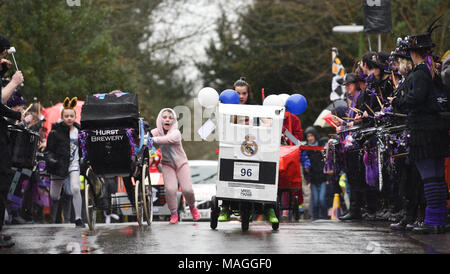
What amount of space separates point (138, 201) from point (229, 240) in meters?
3.07

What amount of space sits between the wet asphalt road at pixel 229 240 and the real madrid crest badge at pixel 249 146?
1.01m

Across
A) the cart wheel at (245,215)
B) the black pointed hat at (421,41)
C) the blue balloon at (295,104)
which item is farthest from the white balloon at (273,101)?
the black pointed hat at (421,41)

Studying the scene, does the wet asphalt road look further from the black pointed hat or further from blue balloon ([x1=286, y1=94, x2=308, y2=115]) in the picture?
the black pointed hat

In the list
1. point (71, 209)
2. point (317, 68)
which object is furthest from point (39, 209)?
point (317, 68)

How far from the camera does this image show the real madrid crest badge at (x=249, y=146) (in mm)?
11820

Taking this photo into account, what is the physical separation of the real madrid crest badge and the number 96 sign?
145 millimetres

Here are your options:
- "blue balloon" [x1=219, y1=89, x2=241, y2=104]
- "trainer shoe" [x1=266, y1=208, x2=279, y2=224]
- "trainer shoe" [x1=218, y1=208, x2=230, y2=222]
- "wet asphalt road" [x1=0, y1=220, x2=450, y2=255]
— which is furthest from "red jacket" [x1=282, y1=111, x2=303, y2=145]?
"trainer shoe" [x1=218, y1=208, x2=230, y2=222]

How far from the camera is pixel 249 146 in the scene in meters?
11.8

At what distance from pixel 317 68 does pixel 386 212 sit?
67.4 ft

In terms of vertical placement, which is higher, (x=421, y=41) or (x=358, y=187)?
(x=421, y=41)

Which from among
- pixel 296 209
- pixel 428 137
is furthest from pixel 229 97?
pixel 296 209

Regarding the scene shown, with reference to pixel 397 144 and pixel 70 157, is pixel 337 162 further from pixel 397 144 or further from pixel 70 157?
pixel 70 157

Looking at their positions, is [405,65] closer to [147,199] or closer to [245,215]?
[245,215]

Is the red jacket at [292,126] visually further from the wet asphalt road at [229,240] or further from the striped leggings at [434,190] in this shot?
the striped leggings at [434,190]
